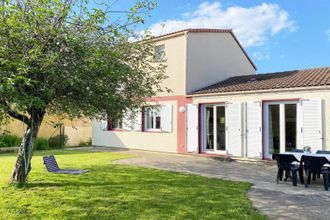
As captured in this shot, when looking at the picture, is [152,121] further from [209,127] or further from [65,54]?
[65,54]

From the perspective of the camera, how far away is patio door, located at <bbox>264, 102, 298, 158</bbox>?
14180 millimetres

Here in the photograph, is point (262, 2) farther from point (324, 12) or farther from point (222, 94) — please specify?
point (222, 94)

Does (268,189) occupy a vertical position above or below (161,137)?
below

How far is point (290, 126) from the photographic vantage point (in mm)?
14258

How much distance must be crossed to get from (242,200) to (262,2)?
12961 mm

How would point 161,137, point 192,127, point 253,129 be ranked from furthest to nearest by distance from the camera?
point 161,137, point 192,127, point 253,129

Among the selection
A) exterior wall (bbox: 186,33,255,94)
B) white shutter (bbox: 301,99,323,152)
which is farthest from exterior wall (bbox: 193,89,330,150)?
exterior wall (bbox: 186,33,255,94)

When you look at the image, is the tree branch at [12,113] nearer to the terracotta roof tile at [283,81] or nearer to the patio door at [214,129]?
the terracotta roof tile at [283,81]

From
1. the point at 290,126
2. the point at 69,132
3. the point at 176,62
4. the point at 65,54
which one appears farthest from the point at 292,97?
the point at 69,132

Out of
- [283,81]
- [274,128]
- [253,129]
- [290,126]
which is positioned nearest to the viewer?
[290,126]

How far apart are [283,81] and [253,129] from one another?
8.74 feet

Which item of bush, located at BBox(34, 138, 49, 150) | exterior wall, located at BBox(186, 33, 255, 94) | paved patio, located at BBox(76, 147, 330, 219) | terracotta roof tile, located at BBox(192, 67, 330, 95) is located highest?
exterior wall, located at BBox(186, 33, 255, 94)

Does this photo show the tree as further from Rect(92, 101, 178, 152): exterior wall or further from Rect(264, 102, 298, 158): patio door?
Rect(92, 101, 178, 152): exterior wall

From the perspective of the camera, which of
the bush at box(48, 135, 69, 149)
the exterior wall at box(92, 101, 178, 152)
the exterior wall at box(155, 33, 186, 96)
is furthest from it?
the bush at box(48, 135, 69, 149)
